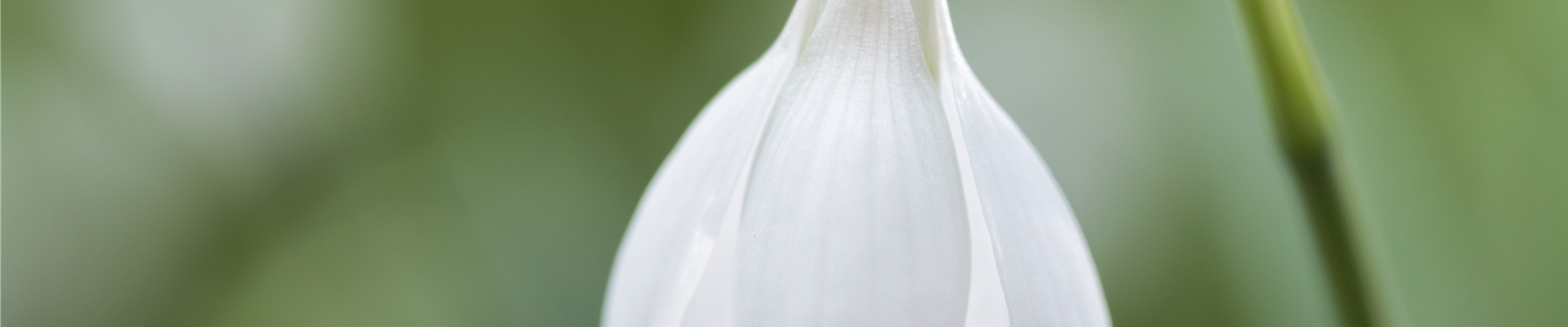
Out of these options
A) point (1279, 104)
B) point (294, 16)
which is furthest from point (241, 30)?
point (1279, 104)

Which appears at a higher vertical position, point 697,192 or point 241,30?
point 241,30

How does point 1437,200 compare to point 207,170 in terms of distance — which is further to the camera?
point 207,170

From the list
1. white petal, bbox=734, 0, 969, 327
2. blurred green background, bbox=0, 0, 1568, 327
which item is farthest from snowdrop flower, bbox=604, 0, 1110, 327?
blurred green background, bbox=0, 0, 1568, 327

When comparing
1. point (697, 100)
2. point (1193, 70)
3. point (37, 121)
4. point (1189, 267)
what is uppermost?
point (37, 121)

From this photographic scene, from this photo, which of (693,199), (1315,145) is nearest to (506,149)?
(693,199)

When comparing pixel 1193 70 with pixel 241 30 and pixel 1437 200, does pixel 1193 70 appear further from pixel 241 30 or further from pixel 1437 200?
pixel 241 30

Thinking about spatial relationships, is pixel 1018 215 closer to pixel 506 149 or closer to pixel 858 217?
pixel 858 217

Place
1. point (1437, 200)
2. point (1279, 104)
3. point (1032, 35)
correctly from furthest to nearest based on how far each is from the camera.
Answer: point (1032, 35) < point (1437, 200) < point (1279, 104)
